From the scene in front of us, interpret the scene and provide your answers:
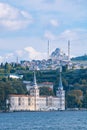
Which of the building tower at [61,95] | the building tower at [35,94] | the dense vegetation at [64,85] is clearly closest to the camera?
the dense vegetation at [64,85]

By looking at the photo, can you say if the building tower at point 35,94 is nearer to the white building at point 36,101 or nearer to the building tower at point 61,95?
the white building at point 36,101

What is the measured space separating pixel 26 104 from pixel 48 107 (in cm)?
661

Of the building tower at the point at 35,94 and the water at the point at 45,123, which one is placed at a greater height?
the building tower at the point at 35,94

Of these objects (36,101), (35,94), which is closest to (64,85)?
(35,94)

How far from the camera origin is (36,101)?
160 m

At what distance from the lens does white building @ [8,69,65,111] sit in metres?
155

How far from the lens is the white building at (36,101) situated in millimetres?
154625

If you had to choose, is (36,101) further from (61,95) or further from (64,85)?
(64,85)

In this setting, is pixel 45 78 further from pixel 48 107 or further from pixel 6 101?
pixel 6 101

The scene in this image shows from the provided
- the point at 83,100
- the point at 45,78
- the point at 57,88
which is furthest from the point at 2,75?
the point at 83,100

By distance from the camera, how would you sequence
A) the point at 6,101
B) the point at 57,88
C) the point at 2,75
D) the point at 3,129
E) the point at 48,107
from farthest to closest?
the point at 2,75 < the point at 57,88 < the point at 48,107 < the point at 6,101 < the point at 3,129

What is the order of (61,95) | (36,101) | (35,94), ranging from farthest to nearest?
(61,95)
(35,94)
(36,101)

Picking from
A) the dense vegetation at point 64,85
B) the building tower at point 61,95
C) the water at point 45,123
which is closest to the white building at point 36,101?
the building tower at point 61,95

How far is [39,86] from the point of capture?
175625mm
